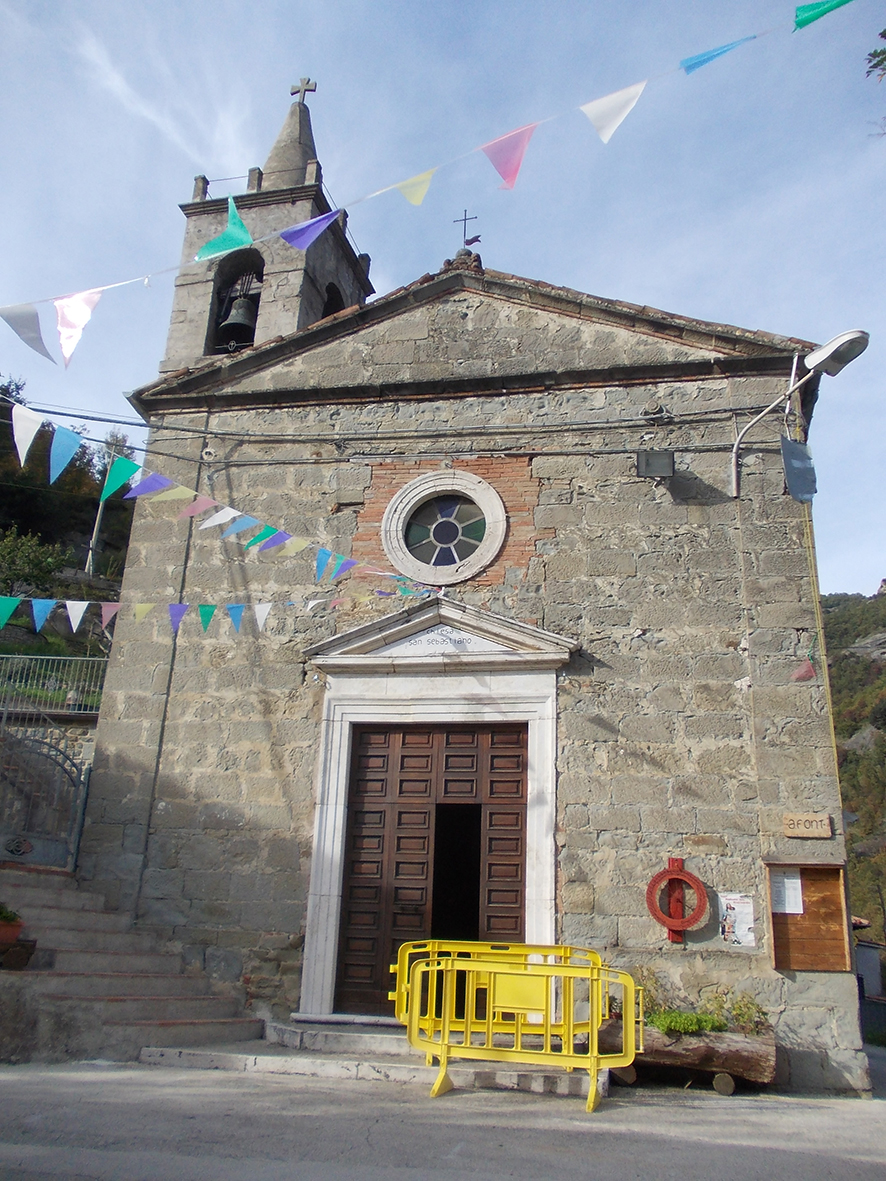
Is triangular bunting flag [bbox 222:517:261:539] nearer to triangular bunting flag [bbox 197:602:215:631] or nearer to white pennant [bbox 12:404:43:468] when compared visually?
triangular bunting flag [bbox 197:602:215:631]

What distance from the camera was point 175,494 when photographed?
944 cm

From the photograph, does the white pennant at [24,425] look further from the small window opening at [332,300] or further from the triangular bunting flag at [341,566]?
the small window opening at [332,300]

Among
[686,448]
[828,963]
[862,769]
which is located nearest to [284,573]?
[686,448]

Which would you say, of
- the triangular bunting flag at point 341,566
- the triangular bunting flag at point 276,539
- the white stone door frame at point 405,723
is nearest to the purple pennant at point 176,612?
the triangular bunting flag at point 276,539

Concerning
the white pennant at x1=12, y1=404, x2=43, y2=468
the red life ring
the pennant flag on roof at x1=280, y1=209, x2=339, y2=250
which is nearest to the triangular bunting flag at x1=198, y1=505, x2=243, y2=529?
the white pennant at x1=12, y1=404, x2=43, y2=468

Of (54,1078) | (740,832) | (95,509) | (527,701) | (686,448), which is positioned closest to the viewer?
(54,1078)

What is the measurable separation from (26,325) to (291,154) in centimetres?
1013

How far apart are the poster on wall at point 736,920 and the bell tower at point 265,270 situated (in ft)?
28.5

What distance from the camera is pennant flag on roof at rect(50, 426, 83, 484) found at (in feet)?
25.4

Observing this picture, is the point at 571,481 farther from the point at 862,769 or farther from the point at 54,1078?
the point at 862,769

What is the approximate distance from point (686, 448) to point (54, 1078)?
7.00 m

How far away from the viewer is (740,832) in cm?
746

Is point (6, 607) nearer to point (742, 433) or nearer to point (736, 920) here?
point (736, 920)

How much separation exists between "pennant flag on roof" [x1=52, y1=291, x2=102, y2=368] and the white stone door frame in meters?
3.60
